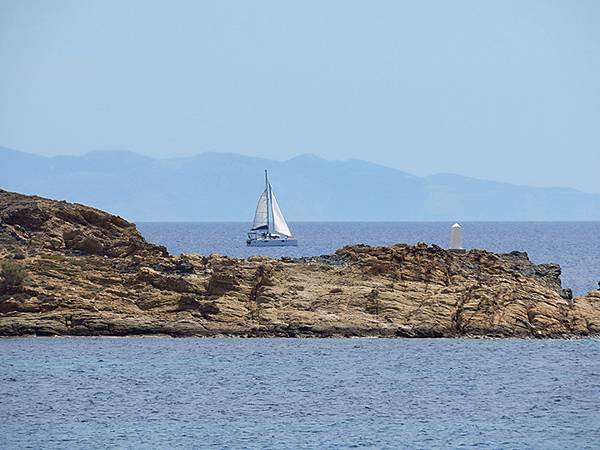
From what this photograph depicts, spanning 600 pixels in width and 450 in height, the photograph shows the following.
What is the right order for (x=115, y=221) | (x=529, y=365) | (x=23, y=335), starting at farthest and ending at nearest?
(x=115, y=221) < (x=23, y=335) < (x=529, y=365)

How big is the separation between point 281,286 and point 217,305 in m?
3.65

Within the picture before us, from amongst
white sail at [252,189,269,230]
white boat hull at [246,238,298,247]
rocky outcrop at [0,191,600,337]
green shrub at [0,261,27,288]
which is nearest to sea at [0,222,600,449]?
rocky outcrop at [0,191,600,337]

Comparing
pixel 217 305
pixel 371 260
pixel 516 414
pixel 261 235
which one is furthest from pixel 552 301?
pixel 261 235

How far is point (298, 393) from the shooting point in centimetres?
4669

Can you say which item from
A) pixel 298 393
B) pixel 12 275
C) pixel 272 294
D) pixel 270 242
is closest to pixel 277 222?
pixel 270 242

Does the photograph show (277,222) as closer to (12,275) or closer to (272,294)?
(272,294)

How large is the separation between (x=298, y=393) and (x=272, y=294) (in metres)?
14.5

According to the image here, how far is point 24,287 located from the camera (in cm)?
5950

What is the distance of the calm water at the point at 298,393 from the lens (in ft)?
129

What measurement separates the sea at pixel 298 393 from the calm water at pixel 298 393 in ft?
0.19

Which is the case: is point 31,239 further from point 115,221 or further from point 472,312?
point 472,312

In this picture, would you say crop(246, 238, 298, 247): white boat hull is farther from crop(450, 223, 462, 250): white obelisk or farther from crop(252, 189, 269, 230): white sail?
crop(450, 223, 462, 250): white obelisk

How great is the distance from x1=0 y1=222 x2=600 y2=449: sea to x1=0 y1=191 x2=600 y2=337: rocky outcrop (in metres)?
1.14

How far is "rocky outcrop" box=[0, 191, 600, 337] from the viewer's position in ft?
194
